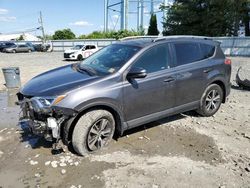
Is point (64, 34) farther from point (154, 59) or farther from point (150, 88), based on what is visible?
point (150, 88)

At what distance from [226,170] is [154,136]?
4.84 feet

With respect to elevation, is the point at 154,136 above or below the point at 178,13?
below

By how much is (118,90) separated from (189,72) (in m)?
1.68

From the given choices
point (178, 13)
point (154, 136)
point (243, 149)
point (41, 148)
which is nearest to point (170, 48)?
point (154, 136)

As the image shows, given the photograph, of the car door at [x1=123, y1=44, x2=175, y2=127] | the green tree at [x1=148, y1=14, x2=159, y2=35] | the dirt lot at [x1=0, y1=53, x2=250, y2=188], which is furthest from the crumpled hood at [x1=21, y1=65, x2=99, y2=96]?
the green tree at [x1=148, y1=14, x2=159, y2=35]

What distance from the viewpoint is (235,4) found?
2717 centimetres

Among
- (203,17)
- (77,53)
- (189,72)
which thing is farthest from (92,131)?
(203,17)

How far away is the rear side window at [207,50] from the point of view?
17.8ft

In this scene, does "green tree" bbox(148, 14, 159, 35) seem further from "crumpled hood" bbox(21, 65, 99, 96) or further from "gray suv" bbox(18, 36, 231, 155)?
"crumpled hood" bbox(21, 65, 99, 96)

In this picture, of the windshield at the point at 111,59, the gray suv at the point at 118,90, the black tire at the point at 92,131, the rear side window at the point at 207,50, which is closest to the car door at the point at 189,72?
the gray suv at the point at 118,90

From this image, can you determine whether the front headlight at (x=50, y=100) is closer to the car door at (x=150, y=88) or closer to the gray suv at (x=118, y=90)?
the gray suv at (x=118, y=90)

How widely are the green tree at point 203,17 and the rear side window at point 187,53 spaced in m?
25.1

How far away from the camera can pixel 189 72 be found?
4973mm

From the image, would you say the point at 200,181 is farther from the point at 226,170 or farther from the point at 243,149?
→ the point at 243,149
